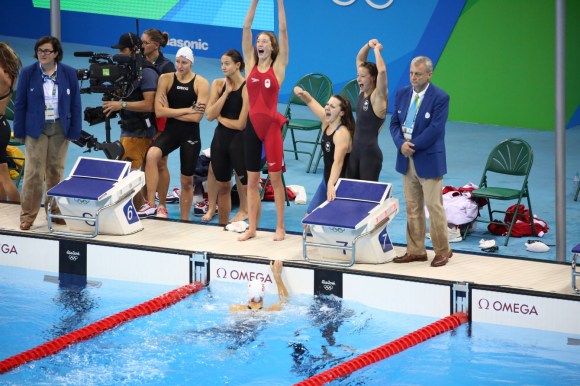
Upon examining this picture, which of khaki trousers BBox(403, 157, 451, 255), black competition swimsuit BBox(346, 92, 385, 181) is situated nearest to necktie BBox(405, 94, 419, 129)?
khaki trousers BBox(403, 157, 451, 255)

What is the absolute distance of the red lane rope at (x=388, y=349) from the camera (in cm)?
725

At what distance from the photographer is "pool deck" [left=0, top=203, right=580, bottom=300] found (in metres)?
8.36

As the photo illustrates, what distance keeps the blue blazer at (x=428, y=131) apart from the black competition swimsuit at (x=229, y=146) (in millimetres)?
1675

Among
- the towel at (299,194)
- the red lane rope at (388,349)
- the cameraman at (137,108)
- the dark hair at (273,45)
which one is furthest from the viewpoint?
the towel at (299,194)

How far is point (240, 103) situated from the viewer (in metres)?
9.75

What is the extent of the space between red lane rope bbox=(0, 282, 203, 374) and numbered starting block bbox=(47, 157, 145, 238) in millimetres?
984

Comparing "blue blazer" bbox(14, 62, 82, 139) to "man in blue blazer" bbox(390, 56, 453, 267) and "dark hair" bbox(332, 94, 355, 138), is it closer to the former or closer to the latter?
"dark hair" bbox(332, 94, 355, 138)

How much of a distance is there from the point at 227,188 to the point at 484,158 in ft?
14.0

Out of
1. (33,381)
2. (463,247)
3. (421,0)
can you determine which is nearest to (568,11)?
(421,0)

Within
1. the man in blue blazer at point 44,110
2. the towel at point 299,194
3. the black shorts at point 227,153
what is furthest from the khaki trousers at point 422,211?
the man in blue blazer at point 44,110

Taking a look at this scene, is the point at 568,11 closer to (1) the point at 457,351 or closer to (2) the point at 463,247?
(2) the point at 463,247

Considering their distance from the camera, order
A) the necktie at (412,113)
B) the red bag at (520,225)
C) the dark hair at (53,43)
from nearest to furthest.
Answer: the necktie at (412,113)
the dark hair at (53,43)
the red bag at (520,225)

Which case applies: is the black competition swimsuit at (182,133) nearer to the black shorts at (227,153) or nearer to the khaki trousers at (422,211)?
the black shorts at (227,153)

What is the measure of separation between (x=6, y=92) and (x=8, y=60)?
15.2 inches
